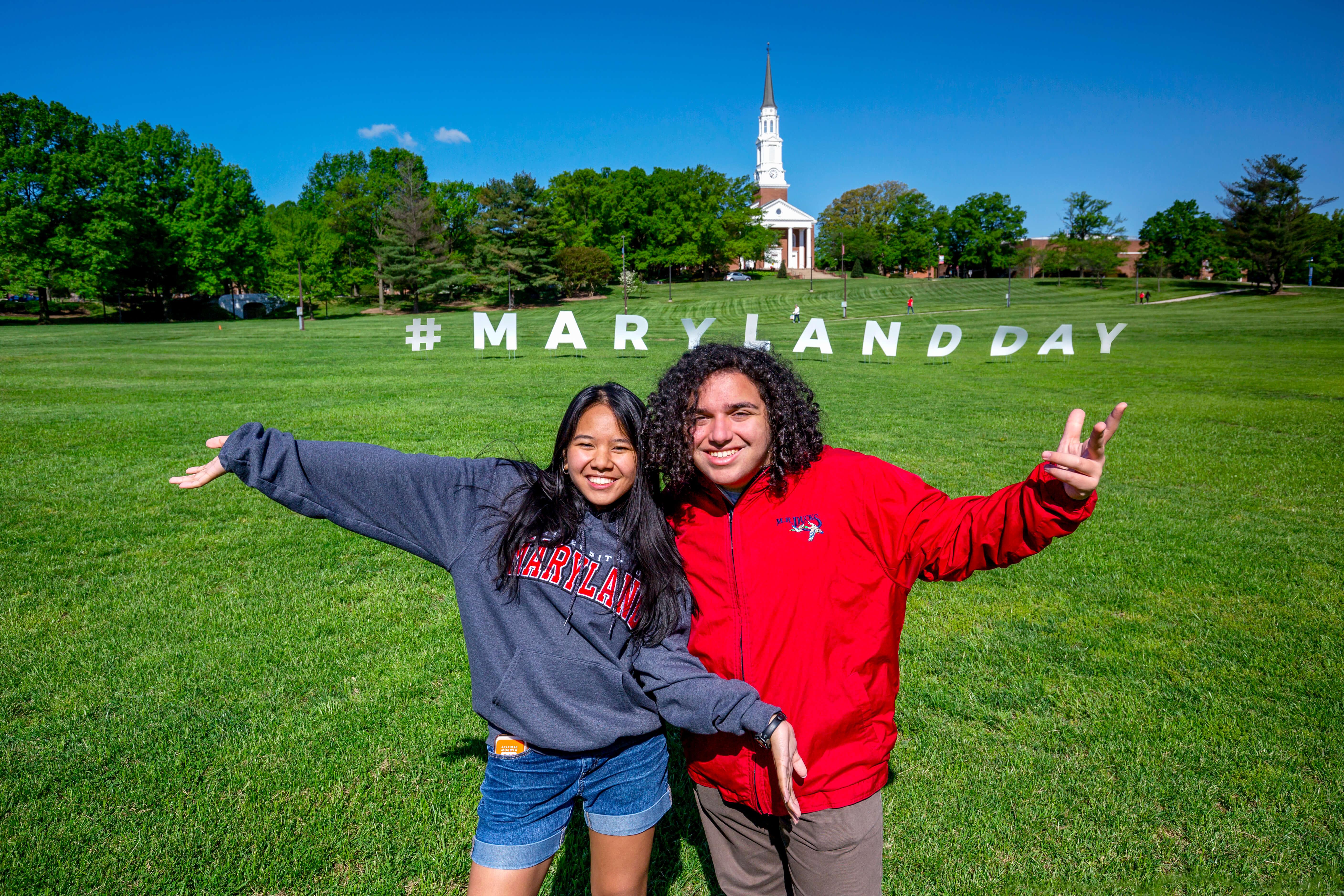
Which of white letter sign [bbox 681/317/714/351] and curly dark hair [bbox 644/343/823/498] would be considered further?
white letter sign [bbox 681/317/714/351]

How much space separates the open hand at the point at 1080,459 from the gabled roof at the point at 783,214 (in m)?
106

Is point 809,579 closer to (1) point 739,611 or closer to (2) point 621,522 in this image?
(1) point 739,611

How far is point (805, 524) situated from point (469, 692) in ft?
9.07

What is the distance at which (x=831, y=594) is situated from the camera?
1.94m

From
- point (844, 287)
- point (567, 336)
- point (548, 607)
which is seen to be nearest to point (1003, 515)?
point (548, 607)

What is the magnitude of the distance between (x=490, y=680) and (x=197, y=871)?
173cm

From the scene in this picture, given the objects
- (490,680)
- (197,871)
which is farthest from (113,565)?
(490,680)

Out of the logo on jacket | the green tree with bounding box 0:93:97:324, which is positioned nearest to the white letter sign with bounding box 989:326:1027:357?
the logo on jacket

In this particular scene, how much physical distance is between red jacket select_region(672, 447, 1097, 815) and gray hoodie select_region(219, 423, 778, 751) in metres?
0.19

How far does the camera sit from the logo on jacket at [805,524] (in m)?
1.95


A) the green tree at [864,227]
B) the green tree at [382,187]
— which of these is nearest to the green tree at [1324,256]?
the green tree at [864,227]

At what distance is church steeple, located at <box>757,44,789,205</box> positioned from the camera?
4678 inches

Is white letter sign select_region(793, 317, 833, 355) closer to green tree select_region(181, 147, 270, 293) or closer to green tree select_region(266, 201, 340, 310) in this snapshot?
green tree select_region(266, 201, 340, 310)

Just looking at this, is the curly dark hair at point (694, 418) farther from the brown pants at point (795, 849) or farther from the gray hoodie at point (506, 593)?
the brown pants at point (795, 849)
